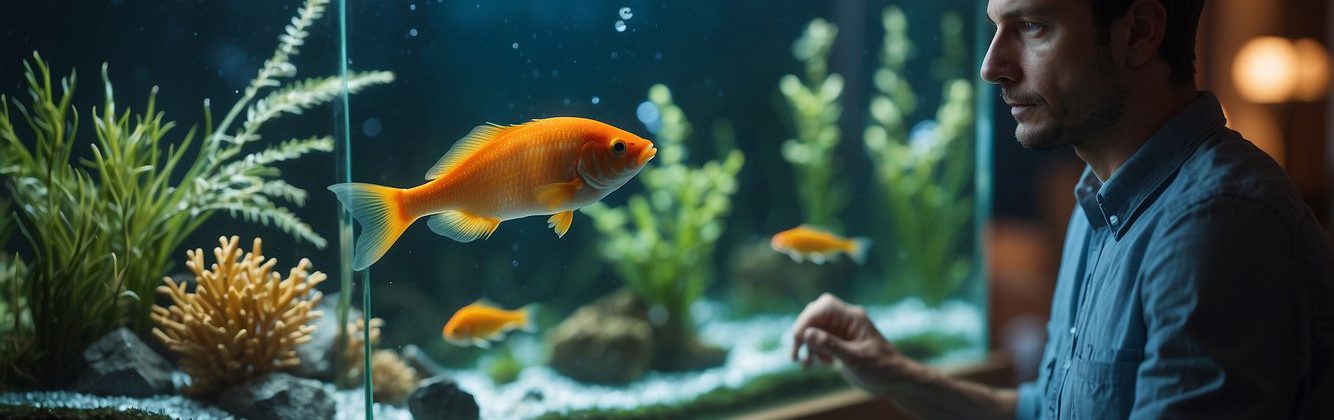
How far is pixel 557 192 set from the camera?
1.35 metres

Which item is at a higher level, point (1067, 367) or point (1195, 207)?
point (1195, 207)

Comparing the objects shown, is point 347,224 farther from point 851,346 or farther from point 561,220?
point 851,346

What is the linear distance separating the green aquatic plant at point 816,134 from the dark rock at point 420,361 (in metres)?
1.69

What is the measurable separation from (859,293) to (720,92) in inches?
55.1

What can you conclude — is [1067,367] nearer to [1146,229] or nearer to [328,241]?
[1146,229]

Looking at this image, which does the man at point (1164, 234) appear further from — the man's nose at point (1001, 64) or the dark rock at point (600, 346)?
the dark rock at point (600, 346)

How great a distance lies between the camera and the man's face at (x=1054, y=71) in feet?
4.87

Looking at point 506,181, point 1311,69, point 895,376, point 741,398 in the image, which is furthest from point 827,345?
point 1311,69

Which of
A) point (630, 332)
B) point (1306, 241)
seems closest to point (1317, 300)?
point (1306, 241)

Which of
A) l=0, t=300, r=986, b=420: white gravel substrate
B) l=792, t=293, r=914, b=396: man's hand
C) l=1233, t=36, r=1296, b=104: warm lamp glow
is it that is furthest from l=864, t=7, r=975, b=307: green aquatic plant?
l=1233, t=36, r=1296, b=104: warm lamp glow

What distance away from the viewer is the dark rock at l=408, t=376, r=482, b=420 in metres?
1.78

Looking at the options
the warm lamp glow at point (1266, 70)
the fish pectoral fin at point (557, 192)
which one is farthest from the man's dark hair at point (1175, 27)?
the warm lamp glow at point (1266, 70)

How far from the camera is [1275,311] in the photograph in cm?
129

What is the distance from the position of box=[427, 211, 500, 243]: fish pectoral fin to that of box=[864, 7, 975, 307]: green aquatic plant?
8.25 ft
